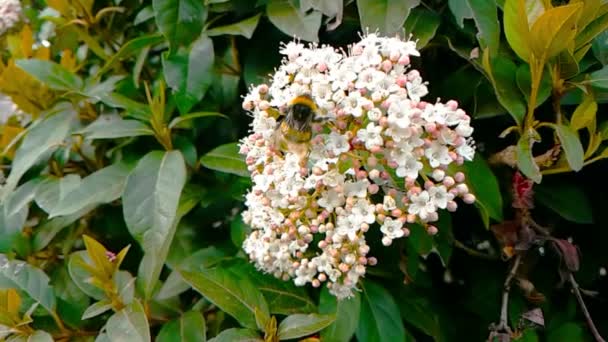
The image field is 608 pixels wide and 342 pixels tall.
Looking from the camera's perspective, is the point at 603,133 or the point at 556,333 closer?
the point at 603,133

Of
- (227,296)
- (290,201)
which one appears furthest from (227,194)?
(290,201)

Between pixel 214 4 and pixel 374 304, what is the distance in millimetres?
722

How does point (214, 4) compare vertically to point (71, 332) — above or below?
above

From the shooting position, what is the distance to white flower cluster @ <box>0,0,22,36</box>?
1761 millimetres

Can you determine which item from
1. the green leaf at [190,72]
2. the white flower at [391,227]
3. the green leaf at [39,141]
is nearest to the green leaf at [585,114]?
the white flower at [391,227]

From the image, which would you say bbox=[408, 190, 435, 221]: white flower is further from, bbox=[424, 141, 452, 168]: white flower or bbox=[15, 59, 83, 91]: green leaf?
bbox=[15, 59, 83, 91]: green leaf

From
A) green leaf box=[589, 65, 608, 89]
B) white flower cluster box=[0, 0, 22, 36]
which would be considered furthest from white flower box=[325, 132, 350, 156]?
white flower cluster box=[0, 0, 22, 36]

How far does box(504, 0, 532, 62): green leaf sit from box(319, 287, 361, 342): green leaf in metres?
0.54

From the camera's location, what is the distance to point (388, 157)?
38.4 inches

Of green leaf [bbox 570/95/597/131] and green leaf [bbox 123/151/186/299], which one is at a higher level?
green leaf [bbox 570/95/597/131]

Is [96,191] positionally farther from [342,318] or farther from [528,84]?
[528,84]

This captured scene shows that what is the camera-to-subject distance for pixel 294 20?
4.07ft

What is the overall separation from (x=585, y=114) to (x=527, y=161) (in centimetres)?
17

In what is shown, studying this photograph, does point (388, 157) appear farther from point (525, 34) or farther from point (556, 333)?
point (556, 333)
